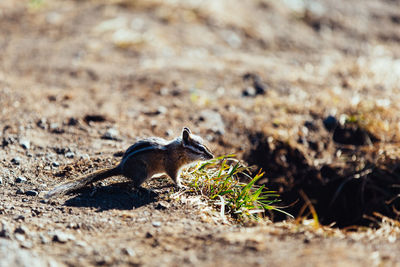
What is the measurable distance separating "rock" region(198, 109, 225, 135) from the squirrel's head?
4.96ft

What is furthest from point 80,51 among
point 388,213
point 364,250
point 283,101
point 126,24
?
point 364,250

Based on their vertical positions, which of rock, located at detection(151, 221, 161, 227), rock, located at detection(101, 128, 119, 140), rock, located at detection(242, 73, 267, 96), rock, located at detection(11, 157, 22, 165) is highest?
rock, located at detection(242, 73, 267, 96)

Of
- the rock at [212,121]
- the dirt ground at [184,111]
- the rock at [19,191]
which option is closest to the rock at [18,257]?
the dirt ground at [184,111]

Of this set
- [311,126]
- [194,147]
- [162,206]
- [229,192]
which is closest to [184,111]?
[311,126]

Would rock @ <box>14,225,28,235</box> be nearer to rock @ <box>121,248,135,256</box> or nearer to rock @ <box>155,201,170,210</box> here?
rock @ <box>121,248,135,256</box>

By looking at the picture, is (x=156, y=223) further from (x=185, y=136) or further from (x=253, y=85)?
(x=253, y=85)

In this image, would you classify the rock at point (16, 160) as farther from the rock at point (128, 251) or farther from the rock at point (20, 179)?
the rock at point (128, 251)

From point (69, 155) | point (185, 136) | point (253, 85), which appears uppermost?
point (253, 85)

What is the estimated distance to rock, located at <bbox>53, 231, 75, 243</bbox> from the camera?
9.23 feet

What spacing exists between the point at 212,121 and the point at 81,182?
7.71 ft

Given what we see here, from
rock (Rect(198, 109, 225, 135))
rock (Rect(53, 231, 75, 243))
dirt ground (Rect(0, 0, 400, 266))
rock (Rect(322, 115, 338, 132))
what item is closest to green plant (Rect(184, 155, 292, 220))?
dirt ground (Rect(0, 0, 400, 266))

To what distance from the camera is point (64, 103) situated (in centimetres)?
559

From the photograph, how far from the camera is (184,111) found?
18.5ft

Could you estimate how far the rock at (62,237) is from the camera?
2.81 m
